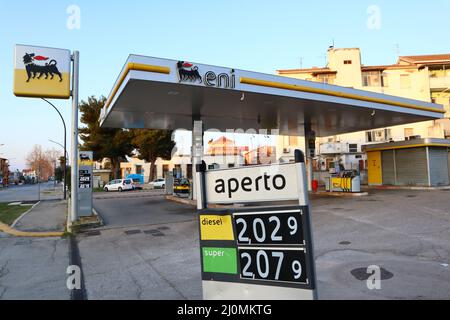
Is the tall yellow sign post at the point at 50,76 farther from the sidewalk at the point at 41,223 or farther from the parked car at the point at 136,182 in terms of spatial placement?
the parked car at the point at 136,182

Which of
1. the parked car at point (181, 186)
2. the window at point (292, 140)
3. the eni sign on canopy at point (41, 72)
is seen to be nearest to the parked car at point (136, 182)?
the window at point (292, 140)

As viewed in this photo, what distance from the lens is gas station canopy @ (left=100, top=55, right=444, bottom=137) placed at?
1110cm

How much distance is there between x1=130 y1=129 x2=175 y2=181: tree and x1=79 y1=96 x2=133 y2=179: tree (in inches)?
60.5

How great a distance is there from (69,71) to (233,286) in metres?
12.2

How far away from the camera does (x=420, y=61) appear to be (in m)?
38.5

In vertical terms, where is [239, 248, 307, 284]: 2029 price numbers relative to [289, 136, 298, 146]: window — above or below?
below

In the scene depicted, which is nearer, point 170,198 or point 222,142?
point 170,198

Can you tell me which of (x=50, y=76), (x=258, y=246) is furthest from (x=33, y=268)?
(x=50, y=76)

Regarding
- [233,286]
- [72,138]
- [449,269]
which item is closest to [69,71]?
[72,138]

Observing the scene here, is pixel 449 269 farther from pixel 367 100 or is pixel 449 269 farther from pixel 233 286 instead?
pixel 367 100

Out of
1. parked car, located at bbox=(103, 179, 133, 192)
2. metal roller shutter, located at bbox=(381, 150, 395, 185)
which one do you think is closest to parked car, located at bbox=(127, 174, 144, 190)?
parked car, located at bbox=(103, 179, 133, 192)

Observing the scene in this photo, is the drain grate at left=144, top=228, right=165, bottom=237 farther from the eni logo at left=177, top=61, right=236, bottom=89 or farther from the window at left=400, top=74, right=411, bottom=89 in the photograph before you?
the window at left=400, top=74, right=411, bottom=89

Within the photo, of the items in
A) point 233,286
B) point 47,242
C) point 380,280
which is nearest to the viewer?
point 233,286

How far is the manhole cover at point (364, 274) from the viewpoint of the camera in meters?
5.14
